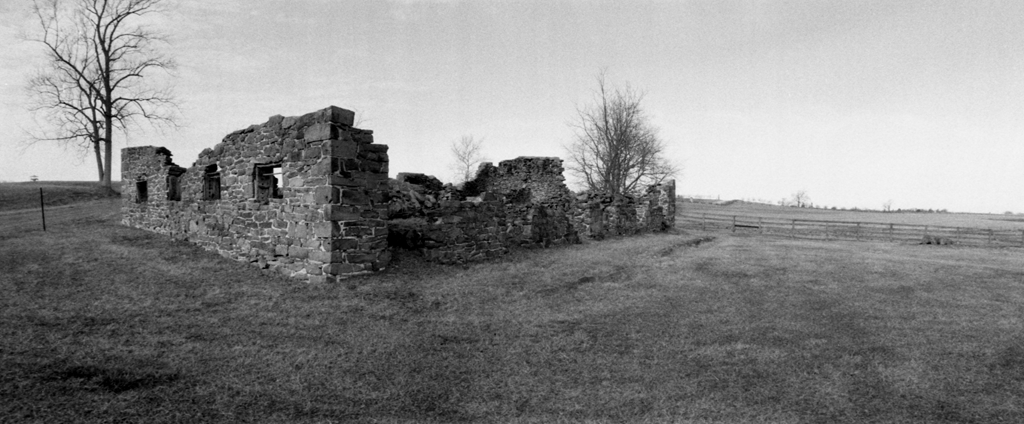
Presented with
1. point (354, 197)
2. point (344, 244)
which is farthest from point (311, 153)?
point (344, 244)

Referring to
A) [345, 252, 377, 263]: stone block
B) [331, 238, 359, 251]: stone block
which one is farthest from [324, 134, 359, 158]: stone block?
[345, 252, 377, 263]: stone block

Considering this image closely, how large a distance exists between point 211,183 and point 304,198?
6.01 metres

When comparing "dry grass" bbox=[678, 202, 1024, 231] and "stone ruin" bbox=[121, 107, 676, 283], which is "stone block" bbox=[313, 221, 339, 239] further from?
"dry grass" bbox=[678, 202, 1024, 231]

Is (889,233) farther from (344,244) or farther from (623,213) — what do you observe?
(344,244)

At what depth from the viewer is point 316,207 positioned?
10.7 metres

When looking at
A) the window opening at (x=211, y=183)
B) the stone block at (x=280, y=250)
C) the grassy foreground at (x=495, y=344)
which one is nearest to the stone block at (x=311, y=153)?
the stone block at (x=280, y=250)

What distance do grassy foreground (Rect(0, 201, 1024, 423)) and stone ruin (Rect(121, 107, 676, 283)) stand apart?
0.81 metres

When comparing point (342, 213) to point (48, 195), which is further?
point (48, 195)

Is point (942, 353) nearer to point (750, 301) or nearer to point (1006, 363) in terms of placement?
point (1006, 363)

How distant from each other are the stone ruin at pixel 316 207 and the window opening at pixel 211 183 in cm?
3

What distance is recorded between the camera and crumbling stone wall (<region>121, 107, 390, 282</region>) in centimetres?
1058

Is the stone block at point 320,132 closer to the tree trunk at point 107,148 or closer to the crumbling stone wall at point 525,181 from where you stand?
the crumbling stone wall at point 525,181

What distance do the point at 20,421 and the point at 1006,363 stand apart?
1191 centimetres

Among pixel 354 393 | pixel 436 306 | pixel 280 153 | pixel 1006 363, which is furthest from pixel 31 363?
pixel 1006 363
